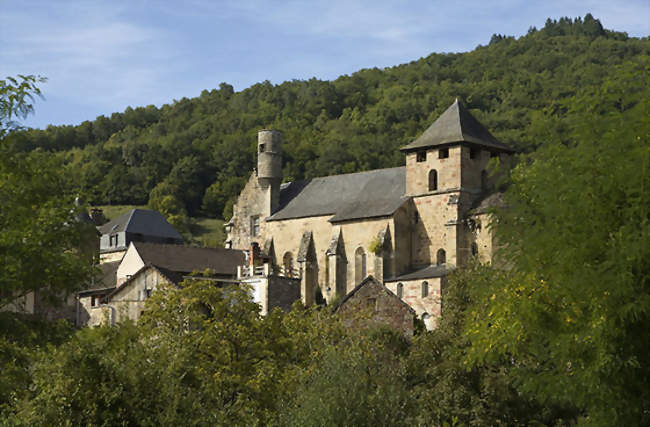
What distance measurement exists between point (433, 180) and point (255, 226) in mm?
15562

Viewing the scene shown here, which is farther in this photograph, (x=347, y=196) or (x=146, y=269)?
(x=347, y=196)

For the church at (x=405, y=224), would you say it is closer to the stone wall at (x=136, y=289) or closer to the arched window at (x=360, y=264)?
the arched window at (x=360, y=264)

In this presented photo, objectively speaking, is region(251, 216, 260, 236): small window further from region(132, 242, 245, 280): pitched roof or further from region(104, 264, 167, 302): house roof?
region(104, 264, 167, 302): house roof

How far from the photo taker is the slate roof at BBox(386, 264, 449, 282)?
62031 mm

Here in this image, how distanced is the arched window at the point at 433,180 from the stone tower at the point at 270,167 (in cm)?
1353

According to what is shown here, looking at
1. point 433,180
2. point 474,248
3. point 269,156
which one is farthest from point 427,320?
point 269,156

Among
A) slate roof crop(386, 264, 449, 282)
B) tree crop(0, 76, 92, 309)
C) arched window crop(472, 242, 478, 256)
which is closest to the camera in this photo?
tree crop(0, 76, 92, 309)

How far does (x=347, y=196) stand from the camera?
72.9 meters

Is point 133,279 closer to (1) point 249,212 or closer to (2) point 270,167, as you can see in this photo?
(1) point 249,212

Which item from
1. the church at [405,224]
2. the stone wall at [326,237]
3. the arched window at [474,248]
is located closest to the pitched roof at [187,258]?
the church at [405,224]

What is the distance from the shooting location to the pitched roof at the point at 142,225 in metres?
93.7

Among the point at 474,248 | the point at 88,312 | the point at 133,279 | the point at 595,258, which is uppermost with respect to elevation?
the point at 595,258

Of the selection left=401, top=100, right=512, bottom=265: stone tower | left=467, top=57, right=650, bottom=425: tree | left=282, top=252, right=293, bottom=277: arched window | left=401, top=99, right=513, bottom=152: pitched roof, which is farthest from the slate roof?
left=467, top=57, right=650, bottom=425: tree

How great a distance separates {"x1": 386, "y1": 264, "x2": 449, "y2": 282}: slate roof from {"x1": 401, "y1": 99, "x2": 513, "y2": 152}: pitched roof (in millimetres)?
7462
